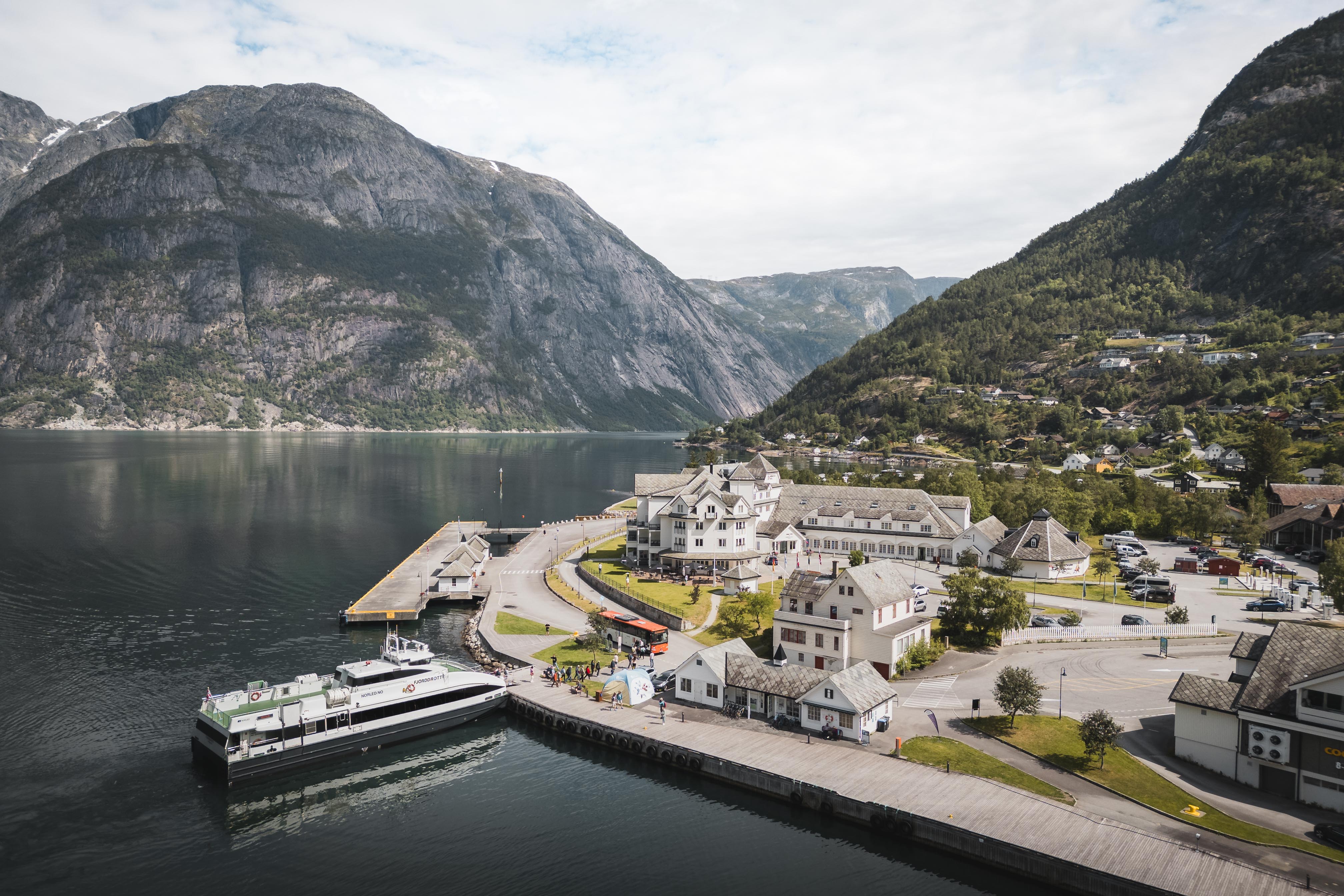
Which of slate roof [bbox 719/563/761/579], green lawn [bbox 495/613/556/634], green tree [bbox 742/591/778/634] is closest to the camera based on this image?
green tree [bbox 742/591/778/634]

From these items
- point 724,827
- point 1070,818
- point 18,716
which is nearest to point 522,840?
point 724,827

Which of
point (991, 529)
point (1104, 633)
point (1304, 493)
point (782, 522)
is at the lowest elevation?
point (1104, 633)

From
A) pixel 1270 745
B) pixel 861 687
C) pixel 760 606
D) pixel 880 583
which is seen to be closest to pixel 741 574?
pixel 760 606

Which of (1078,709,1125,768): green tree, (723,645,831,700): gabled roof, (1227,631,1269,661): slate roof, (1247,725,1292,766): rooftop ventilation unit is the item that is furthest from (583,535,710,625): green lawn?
(1247,725,1292,766): rooftop ventilation unit

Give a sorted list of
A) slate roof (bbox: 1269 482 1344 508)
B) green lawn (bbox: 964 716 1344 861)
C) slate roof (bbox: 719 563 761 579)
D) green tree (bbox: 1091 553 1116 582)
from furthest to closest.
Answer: slate roof (bbox: 1269 482 1344 508)
green tree (bbox: 1091 553 1116 582)
slate roof (bbox: 719 563 761 579)
green lawn (bbox: 964 716 1344 861)

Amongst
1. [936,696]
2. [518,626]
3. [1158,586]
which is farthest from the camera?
[1158,586]

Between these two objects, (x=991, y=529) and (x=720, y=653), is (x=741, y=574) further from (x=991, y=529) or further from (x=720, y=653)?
(x=991, y=529)

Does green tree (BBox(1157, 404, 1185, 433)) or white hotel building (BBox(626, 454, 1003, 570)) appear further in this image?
green tree (BBox(1157, 404, 1185, 433))

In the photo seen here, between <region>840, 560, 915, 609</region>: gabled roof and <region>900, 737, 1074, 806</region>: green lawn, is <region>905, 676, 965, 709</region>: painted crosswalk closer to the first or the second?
<region>900, 737, 1074, 806</region>: green lawn
